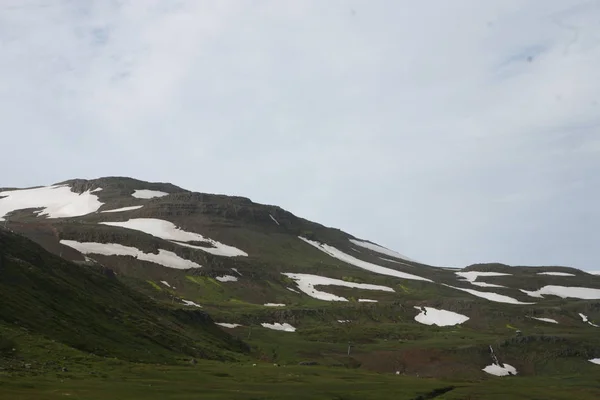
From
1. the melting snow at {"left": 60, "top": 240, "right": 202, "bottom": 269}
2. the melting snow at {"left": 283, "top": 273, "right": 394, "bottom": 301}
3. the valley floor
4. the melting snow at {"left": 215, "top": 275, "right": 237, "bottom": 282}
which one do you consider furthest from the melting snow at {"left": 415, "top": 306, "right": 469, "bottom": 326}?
the valley floor

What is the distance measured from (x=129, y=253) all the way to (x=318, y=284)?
56523 mm

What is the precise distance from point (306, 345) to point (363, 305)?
46.0 metres

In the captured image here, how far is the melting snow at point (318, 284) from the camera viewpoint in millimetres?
172125

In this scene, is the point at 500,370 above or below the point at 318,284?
below

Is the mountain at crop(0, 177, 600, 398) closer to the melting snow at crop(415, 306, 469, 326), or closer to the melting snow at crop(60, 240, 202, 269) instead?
the melting snow at crop(60, 240, 202, 269)

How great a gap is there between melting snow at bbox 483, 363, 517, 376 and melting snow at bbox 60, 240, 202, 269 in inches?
3656

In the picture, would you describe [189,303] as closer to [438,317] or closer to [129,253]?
[129,253]

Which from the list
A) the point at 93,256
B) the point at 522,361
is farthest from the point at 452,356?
the point at 93,256

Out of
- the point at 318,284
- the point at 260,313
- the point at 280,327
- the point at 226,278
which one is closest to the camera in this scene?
the point at 280,327

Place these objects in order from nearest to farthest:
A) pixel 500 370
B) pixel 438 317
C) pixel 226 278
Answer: pixel 500 370 < pixel 438 317 < pixel 226 278

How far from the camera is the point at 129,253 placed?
168500 millimetres

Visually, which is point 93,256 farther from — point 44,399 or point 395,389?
point 44,399

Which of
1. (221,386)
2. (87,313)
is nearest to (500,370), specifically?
(87,313)

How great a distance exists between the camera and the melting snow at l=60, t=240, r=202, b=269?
165325 millimetres
